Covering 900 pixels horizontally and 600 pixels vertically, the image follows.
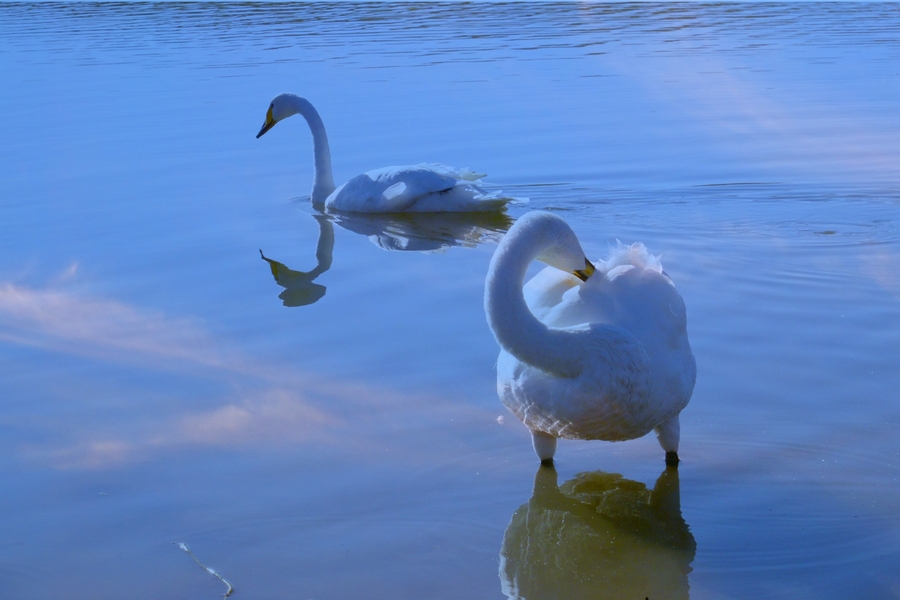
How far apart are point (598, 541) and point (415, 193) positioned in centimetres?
527

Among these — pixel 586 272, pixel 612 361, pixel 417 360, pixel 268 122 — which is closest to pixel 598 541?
pixel 612 361

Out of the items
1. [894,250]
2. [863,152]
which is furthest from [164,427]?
[863,152]

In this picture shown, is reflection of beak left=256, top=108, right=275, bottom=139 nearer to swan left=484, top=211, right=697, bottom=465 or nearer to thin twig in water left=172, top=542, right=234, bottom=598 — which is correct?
swan left=484, top=211, right=697, bottom=465

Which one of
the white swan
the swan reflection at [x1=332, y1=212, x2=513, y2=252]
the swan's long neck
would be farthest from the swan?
the white swan

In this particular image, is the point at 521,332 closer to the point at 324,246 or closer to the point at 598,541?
the point at 598,541

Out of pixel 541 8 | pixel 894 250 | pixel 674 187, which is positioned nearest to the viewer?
pixel 894 250

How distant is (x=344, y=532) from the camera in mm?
3828

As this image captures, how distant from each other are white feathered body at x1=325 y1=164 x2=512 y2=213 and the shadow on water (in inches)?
3.0

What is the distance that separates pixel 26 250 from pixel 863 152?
7096mm

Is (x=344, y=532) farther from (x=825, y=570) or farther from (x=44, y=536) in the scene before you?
(x=825, y=570)

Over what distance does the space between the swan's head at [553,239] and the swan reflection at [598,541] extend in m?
0.83

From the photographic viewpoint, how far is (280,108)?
35.2 ft

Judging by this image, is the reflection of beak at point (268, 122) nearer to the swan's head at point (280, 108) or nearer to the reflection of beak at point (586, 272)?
the swan's head at point (280, 108)

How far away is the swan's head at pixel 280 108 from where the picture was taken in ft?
34.6
